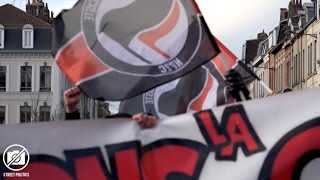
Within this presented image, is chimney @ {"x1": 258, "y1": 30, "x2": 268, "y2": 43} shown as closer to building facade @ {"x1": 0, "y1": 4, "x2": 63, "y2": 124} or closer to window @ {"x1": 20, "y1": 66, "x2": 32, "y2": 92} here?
building facade @ {"x1": 0, "y1": 4, "x2": 63, "y2": 124}

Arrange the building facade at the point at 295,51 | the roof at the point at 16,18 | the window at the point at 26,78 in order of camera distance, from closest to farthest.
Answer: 1. the building facade at the point at 295,51
2. the window at the point at 26,78
3. the roof at the point at 16,18

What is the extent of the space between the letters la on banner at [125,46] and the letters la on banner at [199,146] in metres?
0.28

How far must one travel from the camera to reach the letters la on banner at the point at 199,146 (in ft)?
17.8

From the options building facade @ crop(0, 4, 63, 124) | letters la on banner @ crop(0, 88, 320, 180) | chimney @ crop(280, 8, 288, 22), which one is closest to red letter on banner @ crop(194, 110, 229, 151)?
letters la on banner @ crop(0, 88, 320, 180)

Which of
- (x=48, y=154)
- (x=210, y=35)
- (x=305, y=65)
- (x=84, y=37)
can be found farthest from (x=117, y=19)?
(x=305, y=65)

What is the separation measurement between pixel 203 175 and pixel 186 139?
0.85 feet

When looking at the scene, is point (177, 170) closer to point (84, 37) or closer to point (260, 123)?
point (260, 123)

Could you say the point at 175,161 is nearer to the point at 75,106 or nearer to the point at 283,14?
the point at 75,106

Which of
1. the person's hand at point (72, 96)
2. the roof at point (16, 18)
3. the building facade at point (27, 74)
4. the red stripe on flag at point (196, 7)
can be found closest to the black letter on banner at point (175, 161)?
the person's hand at point (72, 96)

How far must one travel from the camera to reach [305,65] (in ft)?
175

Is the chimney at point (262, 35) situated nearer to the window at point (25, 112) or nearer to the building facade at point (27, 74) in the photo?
the building facade at point (27, 74)

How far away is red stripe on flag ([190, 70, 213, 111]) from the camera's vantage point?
23.9ft

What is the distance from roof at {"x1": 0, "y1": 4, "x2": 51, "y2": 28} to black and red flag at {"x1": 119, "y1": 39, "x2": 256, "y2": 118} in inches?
2279

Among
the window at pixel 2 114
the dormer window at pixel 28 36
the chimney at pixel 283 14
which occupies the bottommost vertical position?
the window at pixel 2 114
